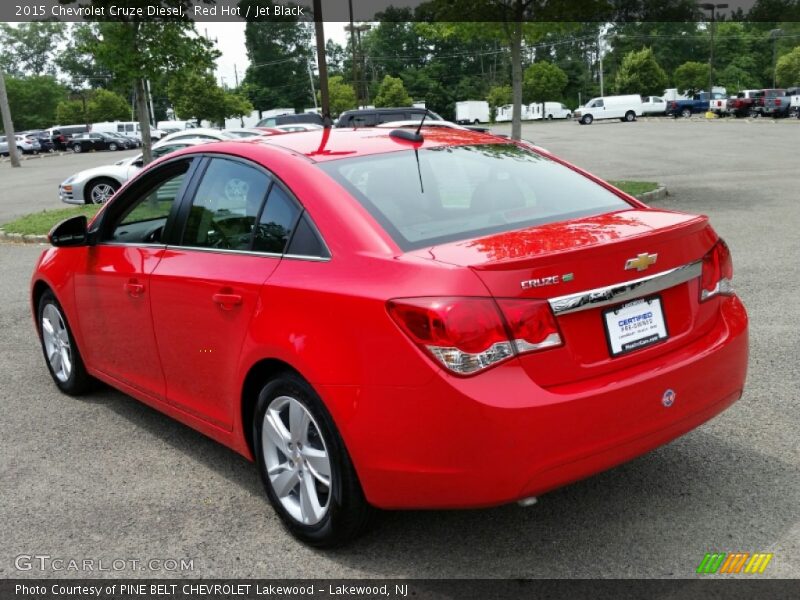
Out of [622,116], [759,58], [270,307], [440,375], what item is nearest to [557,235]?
[440,375]

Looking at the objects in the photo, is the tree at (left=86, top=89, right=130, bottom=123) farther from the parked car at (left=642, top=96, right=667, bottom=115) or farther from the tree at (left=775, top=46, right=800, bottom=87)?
the tree at (left=775, top=46, right=800, bottom=87)

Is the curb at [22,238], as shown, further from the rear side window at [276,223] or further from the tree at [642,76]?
the tree at [642,76]

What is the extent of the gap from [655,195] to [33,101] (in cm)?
9270

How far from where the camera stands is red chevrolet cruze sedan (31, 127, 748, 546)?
2.91 meters

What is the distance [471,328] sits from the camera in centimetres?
287

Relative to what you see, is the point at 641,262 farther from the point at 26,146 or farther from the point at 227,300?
the point at 26,146

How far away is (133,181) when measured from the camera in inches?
189

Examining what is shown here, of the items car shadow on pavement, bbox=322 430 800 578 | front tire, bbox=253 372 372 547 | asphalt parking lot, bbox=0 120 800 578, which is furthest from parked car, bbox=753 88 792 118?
front tire, bbox=253 372 372 547

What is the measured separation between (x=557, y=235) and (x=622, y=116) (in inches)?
2679

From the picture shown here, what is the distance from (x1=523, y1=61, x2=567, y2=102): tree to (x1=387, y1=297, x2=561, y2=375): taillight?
9530 centimetres

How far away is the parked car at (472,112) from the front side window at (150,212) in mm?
85214

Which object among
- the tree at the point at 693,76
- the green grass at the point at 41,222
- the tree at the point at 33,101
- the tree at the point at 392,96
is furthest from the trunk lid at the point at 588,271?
the tree at the point at 693,76

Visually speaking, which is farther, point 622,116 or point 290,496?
point 622,116

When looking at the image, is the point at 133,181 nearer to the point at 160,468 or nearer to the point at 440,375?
the point at 160,468
